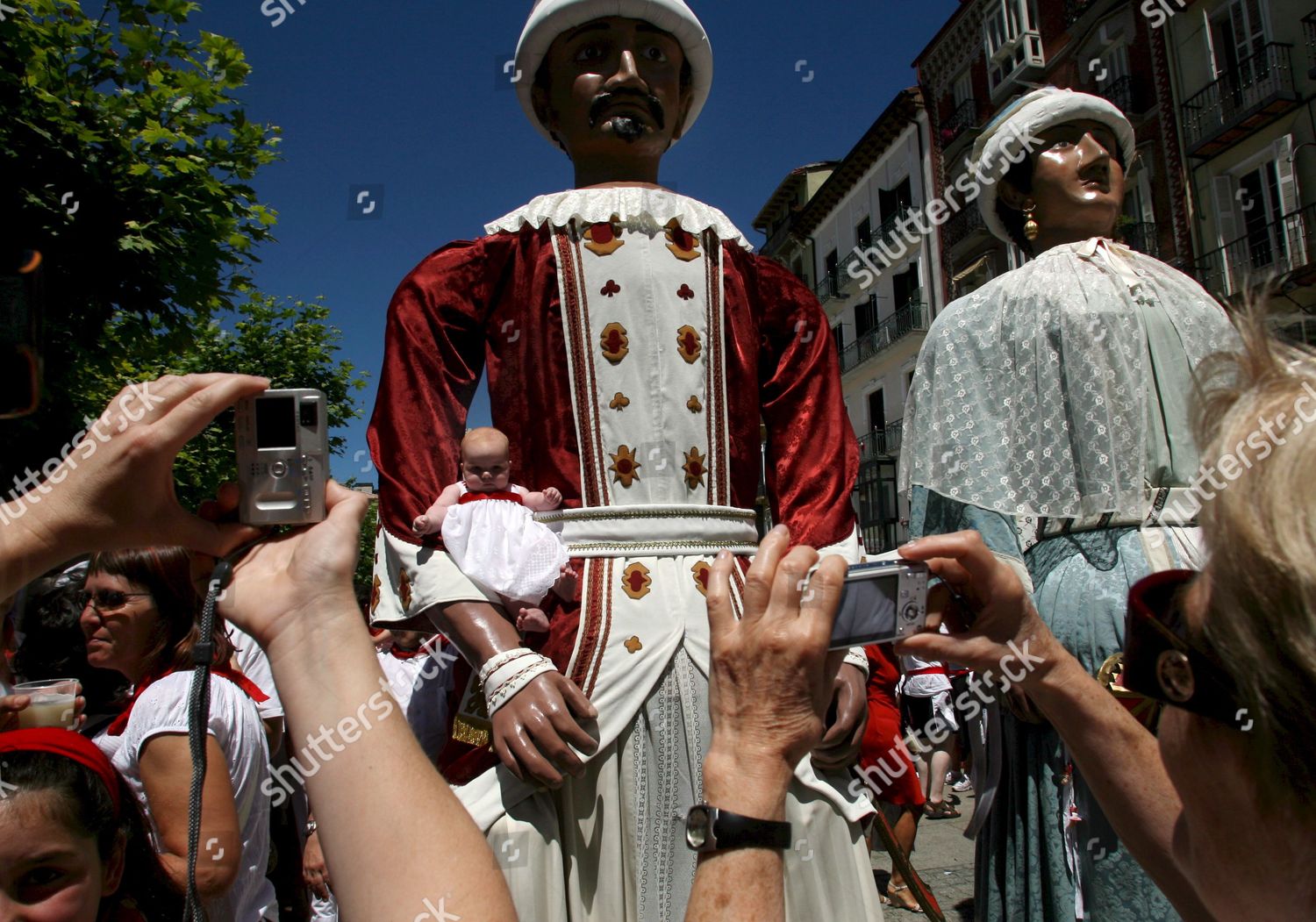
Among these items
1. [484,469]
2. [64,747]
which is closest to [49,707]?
[64,747]

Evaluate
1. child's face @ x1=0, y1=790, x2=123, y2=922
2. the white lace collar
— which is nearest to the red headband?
child's face @ x1=0, y1=790, x2=123, y2=922

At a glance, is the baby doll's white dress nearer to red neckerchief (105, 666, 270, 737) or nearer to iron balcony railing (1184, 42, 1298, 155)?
red neckerchief (105, 666, 270, 737)

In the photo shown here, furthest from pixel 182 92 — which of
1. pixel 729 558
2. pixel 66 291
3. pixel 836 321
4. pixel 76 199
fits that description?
pixel 836 321

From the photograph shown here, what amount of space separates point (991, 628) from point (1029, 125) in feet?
5.71

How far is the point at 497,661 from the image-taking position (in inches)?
69.6

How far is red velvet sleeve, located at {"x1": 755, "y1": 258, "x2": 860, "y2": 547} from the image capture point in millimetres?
2215

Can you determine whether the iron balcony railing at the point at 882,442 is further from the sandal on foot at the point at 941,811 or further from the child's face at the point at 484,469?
the child's face at the point at 484,469

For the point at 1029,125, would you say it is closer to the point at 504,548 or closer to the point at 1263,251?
the point at 504,548

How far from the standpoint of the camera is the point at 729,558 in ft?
4.37

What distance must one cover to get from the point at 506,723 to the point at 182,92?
7.27 meters

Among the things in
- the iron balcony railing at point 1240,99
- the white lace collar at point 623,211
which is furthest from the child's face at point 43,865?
the iron balcony railing at point 1240,99

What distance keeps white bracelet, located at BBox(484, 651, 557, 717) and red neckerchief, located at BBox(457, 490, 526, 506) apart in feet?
1.23

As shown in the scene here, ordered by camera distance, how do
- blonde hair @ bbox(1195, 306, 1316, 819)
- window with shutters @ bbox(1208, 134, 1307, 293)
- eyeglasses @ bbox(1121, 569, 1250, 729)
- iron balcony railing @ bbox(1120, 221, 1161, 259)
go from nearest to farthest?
blonde hair @ bbox(1195, 306, 1316, 819)
eyeglasses @ bbox(1121, 569, 1250, 729)
window with shutters @ bbox(1208, 134, 1307, 293)
iron balcony railing @ bbox(1120, 221, 1161, 259)

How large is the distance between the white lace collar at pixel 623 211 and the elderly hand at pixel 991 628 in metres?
1.08
